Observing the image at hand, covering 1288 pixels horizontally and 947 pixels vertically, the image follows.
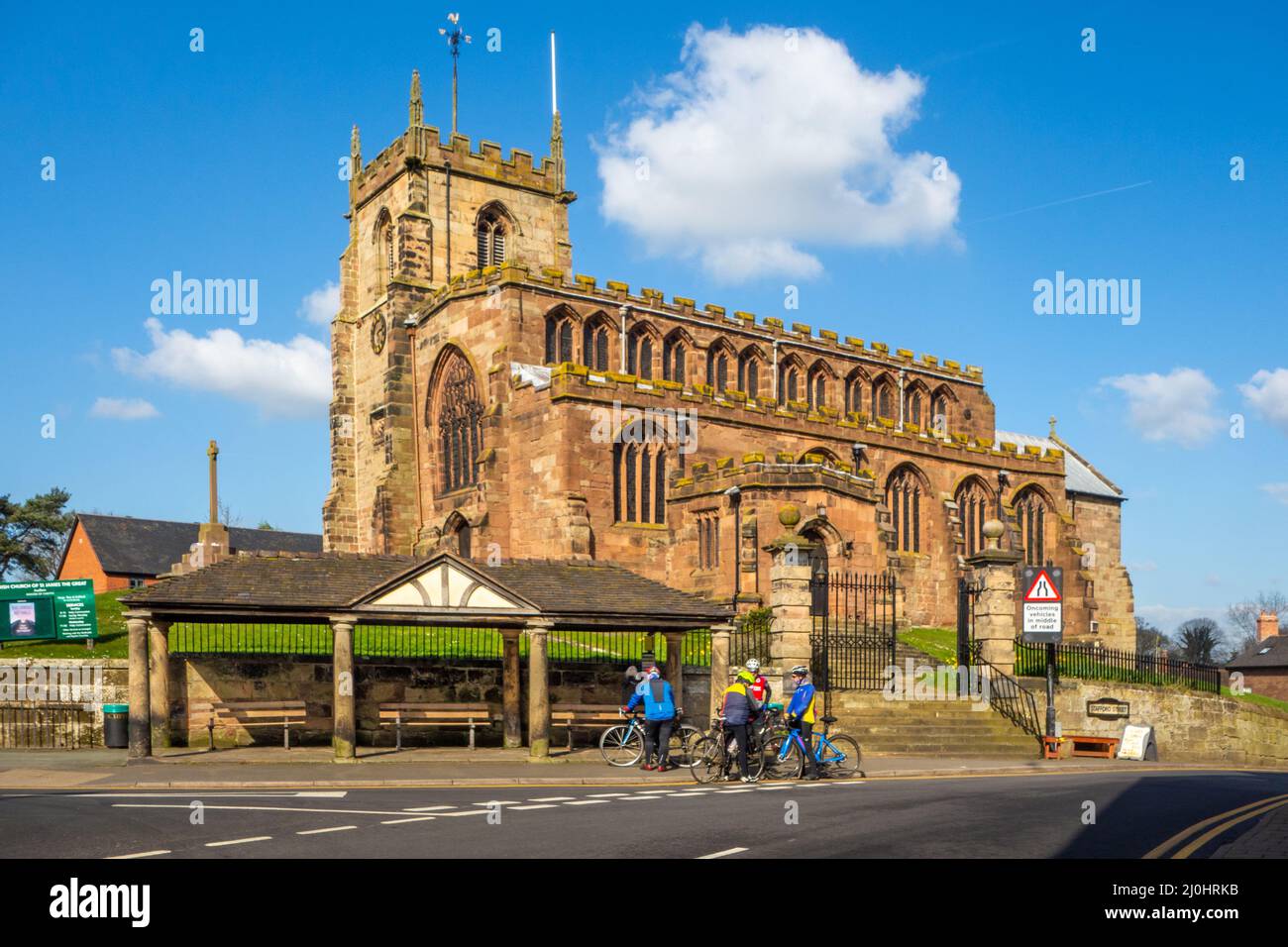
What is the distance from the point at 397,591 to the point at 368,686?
308 centimetres

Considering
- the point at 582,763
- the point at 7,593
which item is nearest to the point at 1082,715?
the point at 582,763

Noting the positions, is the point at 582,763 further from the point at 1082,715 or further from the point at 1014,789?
the point at 1082,715

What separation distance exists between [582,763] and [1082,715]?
42.2 feet

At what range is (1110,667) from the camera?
2970 cm

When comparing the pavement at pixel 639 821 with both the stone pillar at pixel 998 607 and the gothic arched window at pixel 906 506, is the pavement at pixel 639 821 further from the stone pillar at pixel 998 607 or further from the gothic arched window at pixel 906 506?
the gothic arched window at pixel 906 506

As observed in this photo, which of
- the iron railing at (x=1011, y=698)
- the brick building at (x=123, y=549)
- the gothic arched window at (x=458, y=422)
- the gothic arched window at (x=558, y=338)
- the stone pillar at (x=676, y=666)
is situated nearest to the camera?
the stone pillar at (x=676, y=666)

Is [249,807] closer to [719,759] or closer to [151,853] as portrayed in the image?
[151,853]

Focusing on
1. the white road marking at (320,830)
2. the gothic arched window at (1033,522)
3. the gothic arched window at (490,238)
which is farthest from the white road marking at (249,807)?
the gothic arched window at (1033,522)

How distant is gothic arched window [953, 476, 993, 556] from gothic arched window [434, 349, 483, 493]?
753 inches

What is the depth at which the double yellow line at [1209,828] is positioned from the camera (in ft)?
35.8

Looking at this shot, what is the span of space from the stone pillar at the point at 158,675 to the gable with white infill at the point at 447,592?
358 cm

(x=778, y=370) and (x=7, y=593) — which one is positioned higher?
(x=778, y=370)

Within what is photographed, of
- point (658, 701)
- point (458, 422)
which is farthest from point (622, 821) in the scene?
point (458, 422)
